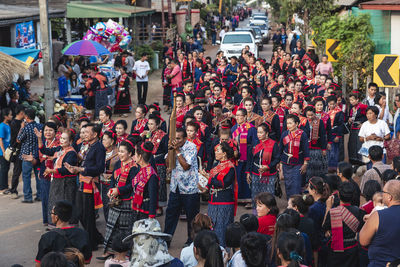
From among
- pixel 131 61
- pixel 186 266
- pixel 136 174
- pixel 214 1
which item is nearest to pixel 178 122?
pixel 136 174

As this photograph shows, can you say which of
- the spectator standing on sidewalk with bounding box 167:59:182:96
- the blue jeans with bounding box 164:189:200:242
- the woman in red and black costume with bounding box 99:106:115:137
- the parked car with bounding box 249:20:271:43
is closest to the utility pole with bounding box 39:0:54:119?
the woman in red and black costume with bounding box 99:106:115:137

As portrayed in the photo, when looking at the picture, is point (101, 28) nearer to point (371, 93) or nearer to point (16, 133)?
point (16, 133)

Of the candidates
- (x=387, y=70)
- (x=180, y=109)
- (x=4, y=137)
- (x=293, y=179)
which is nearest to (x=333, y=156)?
(x=387, y=70)

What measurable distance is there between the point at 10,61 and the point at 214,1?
60617 mm

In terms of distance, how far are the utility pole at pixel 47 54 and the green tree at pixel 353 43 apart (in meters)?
8.88

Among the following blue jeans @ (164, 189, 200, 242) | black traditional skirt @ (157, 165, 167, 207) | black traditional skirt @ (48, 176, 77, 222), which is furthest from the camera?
black traditional skirt @ (157, 165, 167, 207)

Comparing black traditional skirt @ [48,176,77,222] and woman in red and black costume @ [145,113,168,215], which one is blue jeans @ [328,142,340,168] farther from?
black traditional skirt @ [48,176,77,222]

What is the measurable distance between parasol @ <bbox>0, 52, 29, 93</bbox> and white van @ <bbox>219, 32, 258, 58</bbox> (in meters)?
17.5

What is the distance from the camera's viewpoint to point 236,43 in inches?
1179

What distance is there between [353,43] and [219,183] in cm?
1204

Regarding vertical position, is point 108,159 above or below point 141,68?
below

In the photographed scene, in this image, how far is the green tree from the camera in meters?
18.4

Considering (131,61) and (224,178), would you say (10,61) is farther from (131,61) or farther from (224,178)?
(131,61)

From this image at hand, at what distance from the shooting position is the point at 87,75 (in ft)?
60.5
